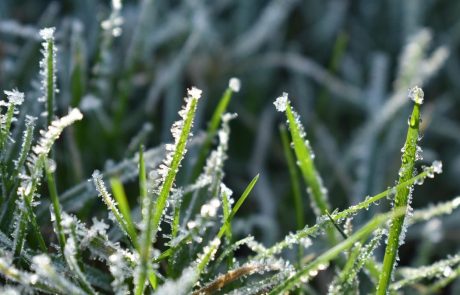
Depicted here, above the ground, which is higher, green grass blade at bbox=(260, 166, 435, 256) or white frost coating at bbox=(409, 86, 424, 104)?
white frost coating at bbox=(409, 86, 424, 104)

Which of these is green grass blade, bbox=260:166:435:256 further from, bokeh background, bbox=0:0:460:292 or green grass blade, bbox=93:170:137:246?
bokeh background, bbox=0:0:460:292

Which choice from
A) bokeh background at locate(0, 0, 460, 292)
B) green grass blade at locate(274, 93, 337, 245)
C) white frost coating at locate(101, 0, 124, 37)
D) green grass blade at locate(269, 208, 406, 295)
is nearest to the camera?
green grass blade at locate(269, 208, 406, 295)

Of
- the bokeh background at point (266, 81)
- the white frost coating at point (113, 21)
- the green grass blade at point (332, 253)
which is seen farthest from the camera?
the bokeh background at point (266, 81)

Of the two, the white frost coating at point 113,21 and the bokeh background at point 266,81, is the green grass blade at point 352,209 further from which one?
the white frost coating at point 113,21

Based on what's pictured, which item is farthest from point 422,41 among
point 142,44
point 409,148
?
point 409,148

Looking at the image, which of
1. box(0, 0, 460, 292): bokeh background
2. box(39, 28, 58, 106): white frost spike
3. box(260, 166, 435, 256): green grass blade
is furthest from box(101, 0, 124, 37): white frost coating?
box(260, 166, 435, 256): green grass blade

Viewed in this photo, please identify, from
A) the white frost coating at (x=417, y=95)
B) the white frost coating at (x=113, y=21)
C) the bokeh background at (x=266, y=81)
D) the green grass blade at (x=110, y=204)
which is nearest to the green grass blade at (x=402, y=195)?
the white frost coating at (x=417, y=95)
